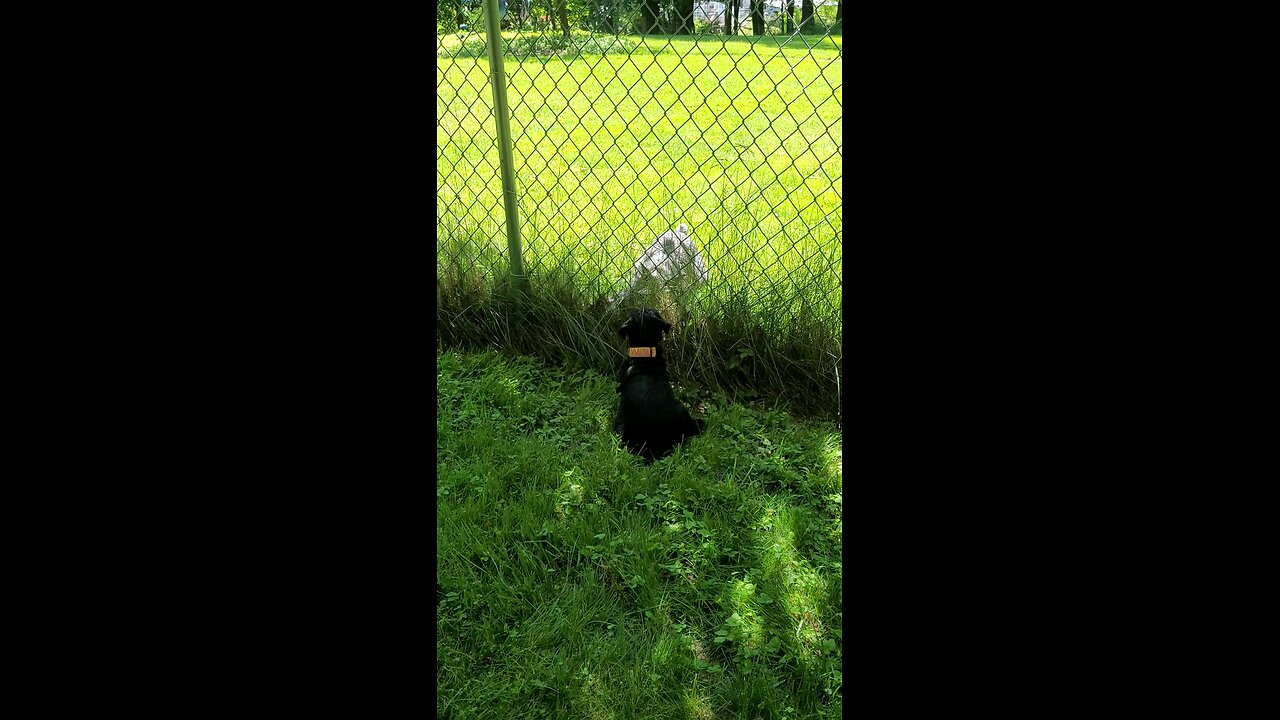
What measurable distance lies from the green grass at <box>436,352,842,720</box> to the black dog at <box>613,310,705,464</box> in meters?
0.06

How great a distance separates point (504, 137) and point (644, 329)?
38.0 inches

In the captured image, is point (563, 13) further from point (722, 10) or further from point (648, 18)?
point (648, 18)

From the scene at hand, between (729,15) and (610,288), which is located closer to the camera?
(610,288)

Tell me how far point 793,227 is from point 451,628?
2471 millimetres

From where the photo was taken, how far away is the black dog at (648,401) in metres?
2.93

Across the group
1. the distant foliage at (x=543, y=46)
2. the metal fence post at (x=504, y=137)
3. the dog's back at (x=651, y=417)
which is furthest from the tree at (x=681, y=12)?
the dog's back at (x=651, y=417)

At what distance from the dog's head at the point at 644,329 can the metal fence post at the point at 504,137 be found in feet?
2.27

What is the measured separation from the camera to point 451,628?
2154 millimetres

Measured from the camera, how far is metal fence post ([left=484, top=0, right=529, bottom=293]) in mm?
3340

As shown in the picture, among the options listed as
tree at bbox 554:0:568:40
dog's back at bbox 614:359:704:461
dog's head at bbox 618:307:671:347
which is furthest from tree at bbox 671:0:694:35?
dog's back at bbox 614:359:704:461

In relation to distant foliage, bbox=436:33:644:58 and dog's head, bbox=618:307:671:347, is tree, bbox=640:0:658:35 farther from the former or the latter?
dog's head, bbox=618:307:671:347

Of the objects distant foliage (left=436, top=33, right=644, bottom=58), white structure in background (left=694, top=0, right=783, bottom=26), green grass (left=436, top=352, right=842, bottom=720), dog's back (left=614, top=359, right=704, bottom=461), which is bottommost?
green grass (left=436, top=352, right=842, bottom=720)
